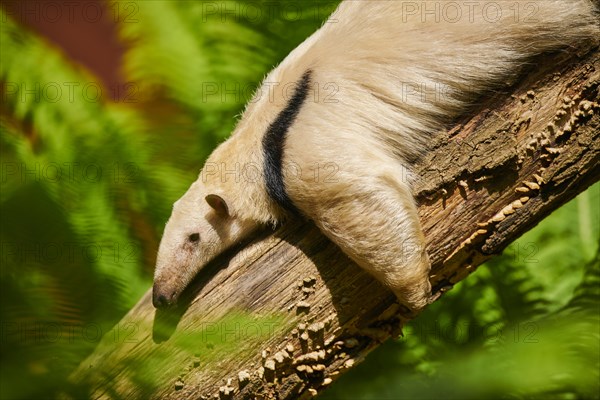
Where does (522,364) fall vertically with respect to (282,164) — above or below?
below

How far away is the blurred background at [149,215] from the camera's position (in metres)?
1.20

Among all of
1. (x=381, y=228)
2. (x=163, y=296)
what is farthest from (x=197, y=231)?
(x=381, y=228)

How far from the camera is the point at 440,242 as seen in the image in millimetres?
3090

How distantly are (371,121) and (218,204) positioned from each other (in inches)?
37.8

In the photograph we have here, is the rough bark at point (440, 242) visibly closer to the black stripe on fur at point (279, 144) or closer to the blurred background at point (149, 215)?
the black stripe on fur at point (279, 144)

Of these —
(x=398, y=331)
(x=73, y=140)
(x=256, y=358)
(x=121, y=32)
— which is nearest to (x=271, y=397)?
(x=256, y=358)

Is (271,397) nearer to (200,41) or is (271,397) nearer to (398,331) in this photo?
(398,331)

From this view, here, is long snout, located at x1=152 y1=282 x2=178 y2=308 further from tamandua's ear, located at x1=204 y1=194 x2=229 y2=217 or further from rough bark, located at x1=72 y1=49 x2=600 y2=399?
tamandua's ear, located at x1=204 y1=194 x2=229 y2=217

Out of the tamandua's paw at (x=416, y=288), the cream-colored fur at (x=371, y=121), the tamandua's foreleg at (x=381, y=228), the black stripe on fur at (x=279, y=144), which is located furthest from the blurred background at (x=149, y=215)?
the tamandua's foreleg at (x=381, y=228)

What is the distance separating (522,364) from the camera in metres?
3.96

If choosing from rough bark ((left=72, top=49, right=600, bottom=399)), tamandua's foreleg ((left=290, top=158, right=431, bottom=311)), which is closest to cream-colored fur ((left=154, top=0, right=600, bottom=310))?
tamandua's foreleg ((left=290, top=158, right=431, bottom=311))

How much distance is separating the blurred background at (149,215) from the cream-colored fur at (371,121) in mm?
304

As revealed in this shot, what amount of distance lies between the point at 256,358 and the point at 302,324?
0.27 m

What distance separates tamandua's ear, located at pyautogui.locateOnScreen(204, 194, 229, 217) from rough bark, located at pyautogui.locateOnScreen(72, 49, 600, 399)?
0.50 meters
